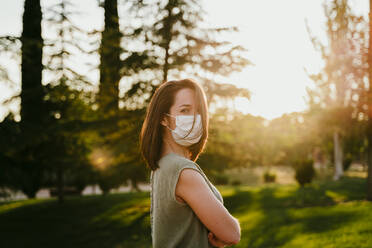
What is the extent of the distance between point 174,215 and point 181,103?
0.60m

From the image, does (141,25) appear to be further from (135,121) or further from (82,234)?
(82,234)

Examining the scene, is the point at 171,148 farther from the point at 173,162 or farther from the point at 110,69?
the point at 110,69

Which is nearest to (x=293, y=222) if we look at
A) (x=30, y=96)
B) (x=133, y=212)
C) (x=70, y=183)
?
(x=133, y=212)

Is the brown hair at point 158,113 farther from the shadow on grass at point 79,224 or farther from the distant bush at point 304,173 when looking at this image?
the distant bush at point 304,173

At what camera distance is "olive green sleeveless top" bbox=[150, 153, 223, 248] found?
162cm

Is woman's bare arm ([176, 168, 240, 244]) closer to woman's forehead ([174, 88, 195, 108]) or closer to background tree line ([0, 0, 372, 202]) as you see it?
woman's forehead ([174, 88, 195, 108])

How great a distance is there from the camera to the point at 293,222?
9992mm

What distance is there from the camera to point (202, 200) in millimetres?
1548

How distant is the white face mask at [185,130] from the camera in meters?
1.90

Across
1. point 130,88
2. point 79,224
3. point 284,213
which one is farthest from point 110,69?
point 284,213

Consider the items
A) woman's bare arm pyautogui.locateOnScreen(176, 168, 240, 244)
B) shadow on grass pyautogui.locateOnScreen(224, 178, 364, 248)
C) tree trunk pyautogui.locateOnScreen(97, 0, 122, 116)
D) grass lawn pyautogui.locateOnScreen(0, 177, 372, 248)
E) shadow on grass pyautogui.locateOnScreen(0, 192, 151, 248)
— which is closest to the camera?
woman's bare arm pyautogui.locateOnScreen(176, 168, 240, 244)

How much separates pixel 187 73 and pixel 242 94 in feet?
6.46

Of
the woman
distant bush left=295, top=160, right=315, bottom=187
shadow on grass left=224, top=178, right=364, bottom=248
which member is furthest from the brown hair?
distant bush left=295, top=160, right=315, bottom=187

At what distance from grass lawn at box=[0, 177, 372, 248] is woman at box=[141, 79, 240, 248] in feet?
21.1
